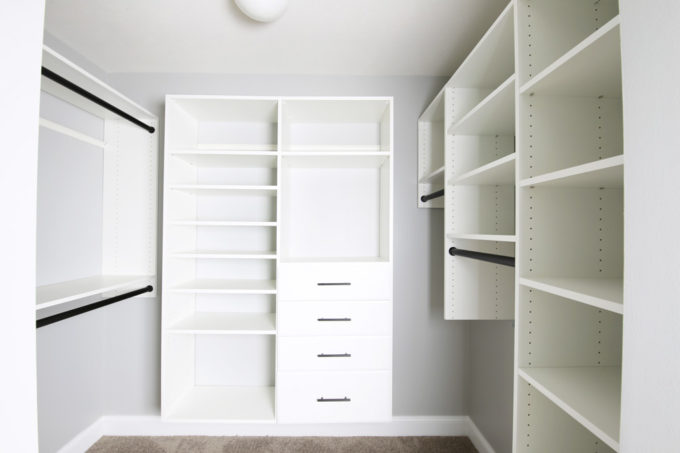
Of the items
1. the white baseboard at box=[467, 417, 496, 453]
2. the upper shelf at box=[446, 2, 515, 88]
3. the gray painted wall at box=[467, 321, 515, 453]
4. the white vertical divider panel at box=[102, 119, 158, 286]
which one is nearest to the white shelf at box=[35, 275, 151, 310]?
the white vertical divider panel at box=[102, 119, 158, 286]

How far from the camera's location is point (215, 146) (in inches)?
88.5

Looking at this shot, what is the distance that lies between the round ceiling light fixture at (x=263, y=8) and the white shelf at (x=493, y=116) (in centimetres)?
99

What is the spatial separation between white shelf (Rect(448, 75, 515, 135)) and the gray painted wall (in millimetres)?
Answer: 1016

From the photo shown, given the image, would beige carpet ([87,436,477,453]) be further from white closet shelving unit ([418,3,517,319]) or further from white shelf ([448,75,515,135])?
white shelf ([448,75,515,135])

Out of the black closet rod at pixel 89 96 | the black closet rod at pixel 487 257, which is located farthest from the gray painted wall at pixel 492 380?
the black closet rod at pixel 89 96

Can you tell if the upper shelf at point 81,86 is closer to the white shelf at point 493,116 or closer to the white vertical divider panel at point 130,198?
the white vertical divider panel at point 130,198

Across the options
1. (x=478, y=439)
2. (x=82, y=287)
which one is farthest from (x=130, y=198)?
(x=478, y=439)

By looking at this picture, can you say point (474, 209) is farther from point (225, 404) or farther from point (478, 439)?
point (225, 404)

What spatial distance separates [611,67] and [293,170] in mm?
1740

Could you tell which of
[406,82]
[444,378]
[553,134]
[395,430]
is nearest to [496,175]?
[553,134]

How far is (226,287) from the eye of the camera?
6.42ft

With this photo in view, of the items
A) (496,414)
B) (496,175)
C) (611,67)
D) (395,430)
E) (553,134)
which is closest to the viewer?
(611,67)

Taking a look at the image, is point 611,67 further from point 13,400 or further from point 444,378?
point 444,378

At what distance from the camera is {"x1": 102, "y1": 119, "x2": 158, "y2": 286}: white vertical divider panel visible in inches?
85.5
